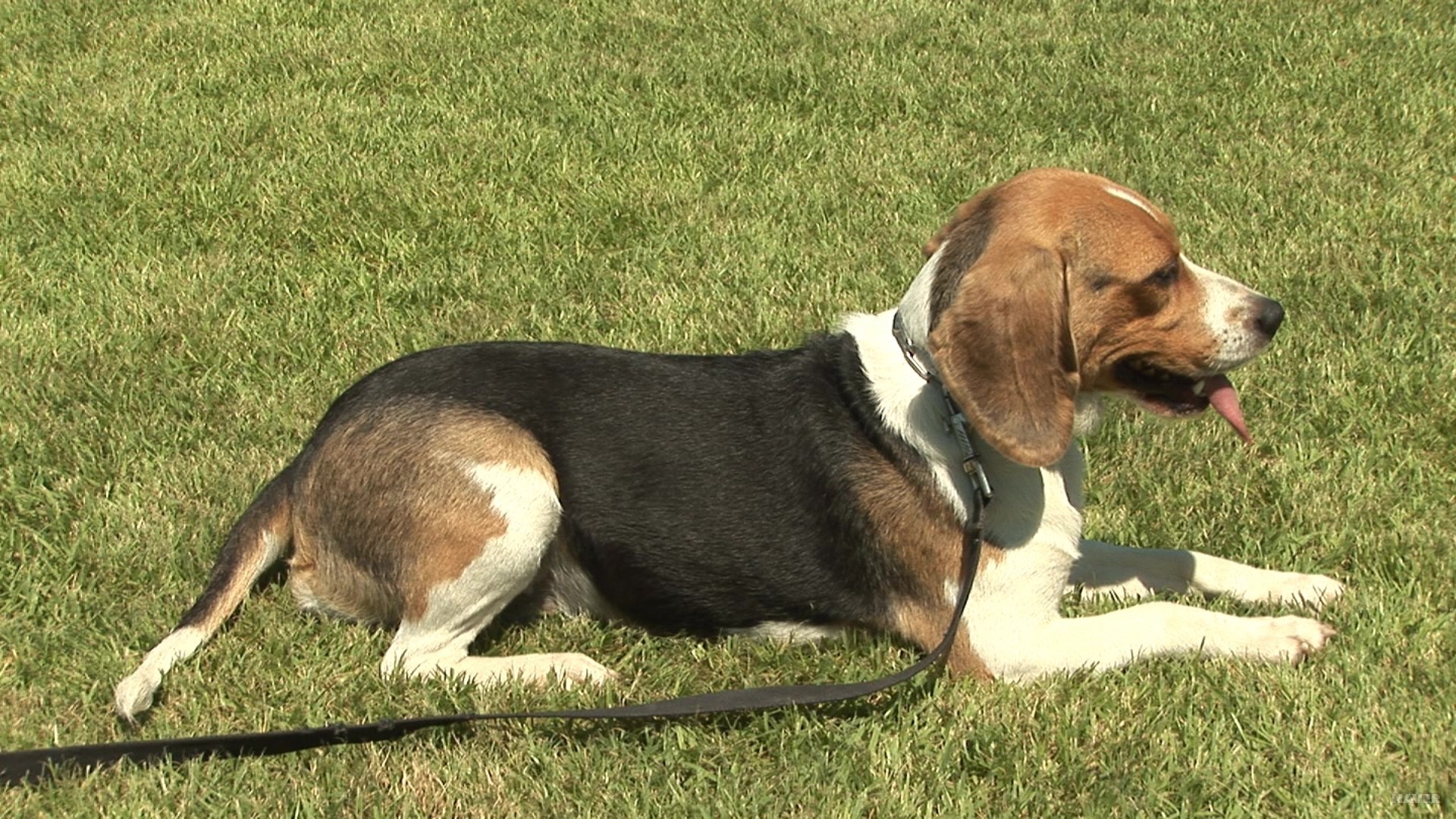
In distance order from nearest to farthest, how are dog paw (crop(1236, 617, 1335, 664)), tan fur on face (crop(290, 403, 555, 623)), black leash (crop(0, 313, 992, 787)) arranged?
black leash (crop(0, 313, 992, 787)) < dog paw (crop(1236, 617, 1335, 664)) < tan fur on face (crop(290, 403, 555, 623))

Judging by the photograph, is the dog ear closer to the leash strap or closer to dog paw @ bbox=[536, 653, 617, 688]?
the leash strap

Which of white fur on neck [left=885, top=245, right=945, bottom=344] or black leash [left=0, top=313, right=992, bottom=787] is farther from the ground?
white fur on neck [left=885, top=245, right=945, bottom=344]

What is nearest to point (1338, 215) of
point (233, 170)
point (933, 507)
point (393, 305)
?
point (933, 507)

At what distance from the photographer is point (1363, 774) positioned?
11.7 ft

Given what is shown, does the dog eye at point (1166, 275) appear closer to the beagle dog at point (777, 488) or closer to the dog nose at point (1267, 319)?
the beagle dog at point (777, 488)

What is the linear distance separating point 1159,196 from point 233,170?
212 inches

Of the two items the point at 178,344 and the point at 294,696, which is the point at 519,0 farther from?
the point at 294,696

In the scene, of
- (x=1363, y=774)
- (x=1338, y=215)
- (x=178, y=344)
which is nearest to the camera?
(x=1363, y=774)

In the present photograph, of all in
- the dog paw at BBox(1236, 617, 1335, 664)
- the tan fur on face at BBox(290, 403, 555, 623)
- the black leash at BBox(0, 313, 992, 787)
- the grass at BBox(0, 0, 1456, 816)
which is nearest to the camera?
the black leash at BBox(0, 313, 992, 787)

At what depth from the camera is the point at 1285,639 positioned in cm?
403

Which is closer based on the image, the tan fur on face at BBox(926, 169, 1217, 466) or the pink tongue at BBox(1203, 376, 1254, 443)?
the tan fur on face at BBox(926, 169, 1217, 466)

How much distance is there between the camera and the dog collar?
3.89 meters

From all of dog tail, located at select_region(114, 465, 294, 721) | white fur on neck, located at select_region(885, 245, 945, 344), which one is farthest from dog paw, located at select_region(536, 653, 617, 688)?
white fur on neck, located at select_region(885, 245, 945, 344)

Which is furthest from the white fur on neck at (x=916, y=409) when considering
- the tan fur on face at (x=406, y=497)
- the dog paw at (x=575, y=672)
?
the dog paw at (x=575, y=672)
